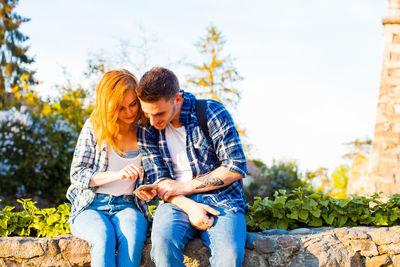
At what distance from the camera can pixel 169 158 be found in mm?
3002

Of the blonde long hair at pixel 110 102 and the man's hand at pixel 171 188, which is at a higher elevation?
the blonde long hair at pixel 110 102

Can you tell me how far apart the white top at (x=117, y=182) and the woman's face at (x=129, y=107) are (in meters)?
0.25

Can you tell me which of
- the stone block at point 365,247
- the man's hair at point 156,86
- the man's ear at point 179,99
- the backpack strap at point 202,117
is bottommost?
the stone block at point 365,247

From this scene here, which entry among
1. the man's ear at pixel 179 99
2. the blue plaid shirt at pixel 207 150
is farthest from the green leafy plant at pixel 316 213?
the man's ear at pixel 179 99

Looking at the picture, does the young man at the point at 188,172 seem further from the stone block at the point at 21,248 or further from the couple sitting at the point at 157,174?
the stone block at the point at 21,248

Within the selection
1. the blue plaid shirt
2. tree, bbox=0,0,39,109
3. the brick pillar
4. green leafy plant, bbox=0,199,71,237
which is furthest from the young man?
tree, bbox=0,0,39,109

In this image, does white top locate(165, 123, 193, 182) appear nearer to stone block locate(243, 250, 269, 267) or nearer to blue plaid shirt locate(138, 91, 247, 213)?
blue plaid shirt locate(138, 91, 247, 213)

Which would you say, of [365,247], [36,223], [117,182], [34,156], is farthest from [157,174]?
[34,156]

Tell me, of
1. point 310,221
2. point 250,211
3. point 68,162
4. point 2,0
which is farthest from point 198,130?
point 2,0

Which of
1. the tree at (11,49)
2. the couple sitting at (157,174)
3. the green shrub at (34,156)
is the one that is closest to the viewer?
the couple sitting at (157,174)

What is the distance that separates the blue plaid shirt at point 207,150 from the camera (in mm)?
2871

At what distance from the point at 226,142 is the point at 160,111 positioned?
1.61 feet

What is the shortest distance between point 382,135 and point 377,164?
1.60 ft

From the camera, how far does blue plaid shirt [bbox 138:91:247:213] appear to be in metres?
2.87
